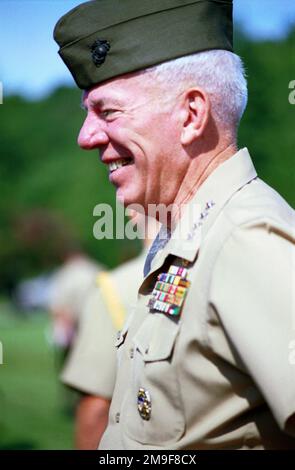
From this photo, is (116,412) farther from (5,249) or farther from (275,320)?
(5,249)

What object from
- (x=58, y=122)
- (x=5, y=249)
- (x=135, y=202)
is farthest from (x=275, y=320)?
(x=5, y=249)

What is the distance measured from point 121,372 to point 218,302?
612mm

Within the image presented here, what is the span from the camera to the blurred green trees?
272 inches

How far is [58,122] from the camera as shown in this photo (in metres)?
38.9

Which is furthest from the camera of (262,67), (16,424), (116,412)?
(16,424)

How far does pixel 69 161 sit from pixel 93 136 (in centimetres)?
3307

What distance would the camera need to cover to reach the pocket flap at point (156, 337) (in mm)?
Result: 2674

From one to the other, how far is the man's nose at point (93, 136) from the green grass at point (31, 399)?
7.19 m

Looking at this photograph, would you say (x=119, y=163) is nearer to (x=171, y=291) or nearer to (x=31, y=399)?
(x=171, y=291)

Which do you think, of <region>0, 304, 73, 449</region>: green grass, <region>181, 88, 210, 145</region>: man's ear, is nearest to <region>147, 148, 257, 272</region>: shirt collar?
<region>181, 88, 210, 145</region>: man's ear

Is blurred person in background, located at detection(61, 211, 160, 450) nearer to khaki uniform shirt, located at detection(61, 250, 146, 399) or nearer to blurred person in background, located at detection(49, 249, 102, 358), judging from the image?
khaki uniform shirt, located at detection(61, 250, 146, 399)

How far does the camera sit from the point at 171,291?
9.11 feet

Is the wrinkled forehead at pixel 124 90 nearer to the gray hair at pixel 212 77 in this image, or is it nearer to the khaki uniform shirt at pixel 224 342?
→ the gray hair at pixel 212 77

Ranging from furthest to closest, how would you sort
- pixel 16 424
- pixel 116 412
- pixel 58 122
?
pixel 58 122, pixel 16 424, pixel 116 412
